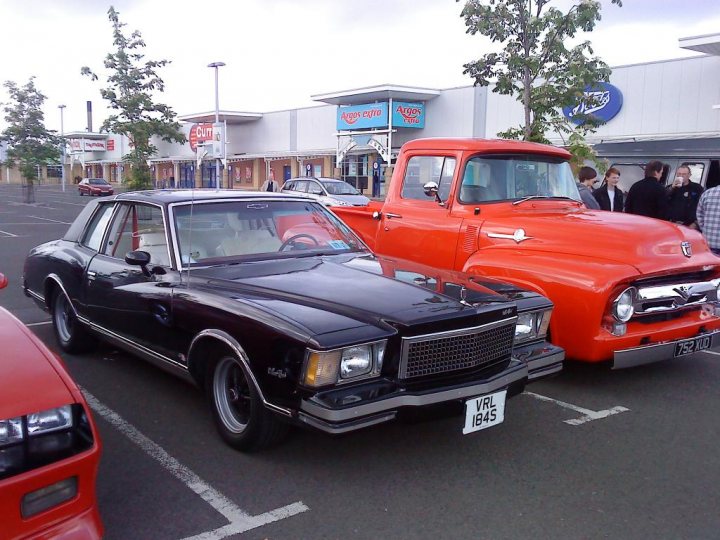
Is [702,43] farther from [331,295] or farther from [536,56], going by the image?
[331,295]

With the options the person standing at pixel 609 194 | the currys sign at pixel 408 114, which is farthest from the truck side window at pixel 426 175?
the currys sign at pixel 408 114

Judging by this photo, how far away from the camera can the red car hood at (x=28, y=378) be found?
241 centimetres

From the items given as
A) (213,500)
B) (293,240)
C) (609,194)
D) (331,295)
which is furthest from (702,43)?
(213,500)

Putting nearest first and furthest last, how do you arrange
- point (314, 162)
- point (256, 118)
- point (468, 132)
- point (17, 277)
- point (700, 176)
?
point (17, 277), point (700, 176), point (468, 132), point (314, 162), point (256, 118)

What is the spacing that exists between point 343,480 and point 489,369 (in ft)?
3.43

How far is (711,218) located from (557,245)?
11.2ft

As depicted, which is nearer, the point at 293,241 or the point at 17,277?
the point at 293,241

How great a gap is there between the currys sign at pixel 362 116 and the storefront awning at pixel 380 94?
50 cm

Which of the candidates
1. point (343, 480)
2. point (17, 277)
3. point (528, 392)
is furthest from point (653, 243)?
point (17, 277)

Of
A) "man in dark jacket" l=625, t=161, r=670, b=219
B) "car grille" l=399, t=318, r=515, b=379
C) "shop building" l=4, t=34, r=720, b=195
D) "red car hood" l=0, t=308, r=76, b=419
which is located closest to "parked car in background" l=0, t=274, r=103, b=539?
"red car hood" l=0, t=308, r=76, b=419

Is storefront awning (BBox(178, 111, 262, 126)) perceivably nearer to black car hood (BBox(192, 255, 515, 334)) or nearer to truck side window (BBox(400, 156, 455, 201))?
truck side window (BBox(400, 156, 455, 201))

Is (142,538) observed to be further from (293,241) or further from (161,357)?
(293,241)

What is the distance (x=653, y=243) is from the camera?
512 cm

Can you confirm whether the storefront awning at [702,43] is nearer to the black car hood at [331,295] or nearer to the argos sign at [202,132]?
Answer: the black car hood at [331,295]
